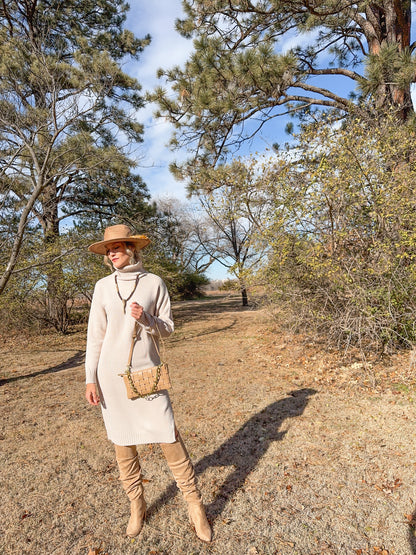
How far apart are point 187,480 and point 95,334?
1.04 m

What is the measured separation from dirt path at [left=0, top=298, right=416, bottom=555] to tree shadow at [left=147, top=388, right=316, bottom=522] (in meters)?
0.01

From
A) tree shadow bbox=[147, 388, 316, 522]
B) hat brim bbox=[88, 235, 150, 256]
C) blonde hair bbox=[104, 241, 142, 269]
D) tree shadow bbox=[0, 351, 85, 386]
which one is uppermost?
hat brim bbox=[88, 235, 150, 256]

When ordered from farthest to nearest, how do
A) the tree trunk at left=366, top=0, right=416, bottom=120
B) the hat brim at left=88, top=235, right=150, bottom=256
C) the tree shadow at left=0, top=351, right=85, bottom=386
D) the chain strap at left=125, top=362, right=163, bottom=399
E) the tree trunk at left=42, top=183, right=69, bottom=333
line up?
the tree trunk at left=42, top=183, right=69, bottom=333 < the tree trunk at left=366, top=0, right=416, bottom=120 < the tree shadow at left=0, top=351, right=85, bottom=386 < the hat brim at left=88, top=235, right=150, bottom=256 < the chain strap at left=125, top=362, right=163, bottom=399

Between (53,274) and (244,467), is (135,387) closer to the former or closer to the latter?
(244,467)

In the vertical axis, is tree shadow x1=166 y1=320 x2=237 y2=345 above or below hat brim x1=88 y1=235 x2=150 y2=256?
below

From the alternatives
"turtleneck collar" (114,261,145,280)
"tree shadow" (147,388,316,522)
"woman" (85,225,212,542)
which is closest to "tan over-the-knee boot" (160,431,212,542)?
"woman" (85,225,212,542)

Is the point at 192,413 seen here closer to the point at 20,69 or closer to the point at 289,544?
the point at 289,544

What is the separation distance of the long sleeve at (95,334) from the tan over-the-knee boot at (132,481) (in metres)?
0.49

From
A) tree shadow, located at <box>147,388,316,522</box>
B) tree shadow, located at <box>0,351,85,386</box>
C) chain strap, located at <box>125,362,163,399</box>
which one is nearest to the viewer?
chain strap, located at <box>125,362,163,399</box>

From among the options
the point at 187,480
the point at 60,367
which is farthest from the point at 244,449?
the point at 60,367

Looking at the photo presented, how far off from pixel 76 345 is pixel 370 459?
25.0 feet

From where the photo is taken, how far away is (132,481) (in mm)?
2146

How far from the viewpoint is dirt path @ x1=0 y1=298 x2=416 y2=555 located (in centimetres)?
212

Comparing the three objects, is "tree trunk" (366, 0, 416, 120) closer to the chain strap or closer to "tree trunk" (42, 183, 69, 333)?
the chain strap
